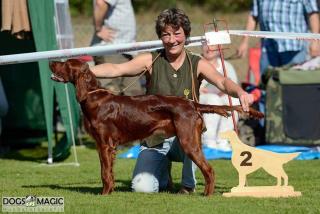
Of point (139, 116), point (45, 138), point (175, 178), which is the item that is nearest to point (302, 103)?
point (175, 178)

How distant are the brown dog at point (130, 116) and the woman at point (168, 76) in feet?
0.82

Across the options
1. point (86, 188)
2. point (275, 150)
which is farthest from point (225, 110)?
point (275, 150)

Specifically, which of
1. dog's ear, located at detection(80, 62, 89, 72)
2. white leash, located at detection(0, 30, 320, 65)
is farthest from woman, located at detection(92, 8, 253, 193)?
white leash, located at detection(0, 30, 320, 65)

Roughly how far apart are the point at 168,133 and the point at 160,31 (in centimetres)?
81

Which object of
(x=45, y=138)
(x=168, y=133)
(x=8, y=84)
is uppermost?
(x=168, y=133)

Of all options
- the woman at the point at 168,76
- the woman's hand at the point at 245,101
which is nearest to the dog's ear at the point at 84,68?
the woman at the point at 168,76

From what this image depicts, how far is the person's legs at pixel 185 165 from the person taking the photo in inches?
287

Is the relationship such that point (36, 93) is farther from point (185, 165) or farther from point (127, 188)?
point (185, 165)

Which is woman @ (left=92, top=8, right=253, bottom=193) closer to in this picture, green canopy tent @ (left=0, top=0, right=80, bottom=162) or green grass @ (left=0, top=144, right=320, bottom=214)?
green grass @ (left=0, top=144, right=320, bottom=214)

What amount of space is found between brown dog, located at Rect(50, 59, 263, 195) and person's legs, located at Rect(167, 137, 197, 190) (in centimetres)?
48

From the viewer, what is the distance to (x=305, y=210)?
20.3ft

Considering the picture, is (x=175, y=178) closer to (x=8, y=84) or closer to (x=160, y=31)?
(x=160, y=31)

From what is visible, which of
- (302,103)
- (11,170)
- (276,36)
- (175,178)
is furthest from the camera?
(302,103)

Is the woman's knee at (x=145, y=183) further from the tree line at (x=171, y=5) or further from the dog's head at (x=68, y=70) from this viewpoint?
the tree line at (x=171, y=5)
